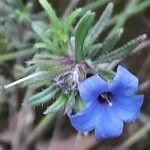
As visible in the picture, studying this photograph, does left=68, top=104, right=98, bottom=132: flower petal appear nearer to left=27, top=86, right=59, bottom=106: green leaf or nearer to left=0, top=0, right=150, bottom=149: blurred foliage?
left=0, top=0, right=150, bottom=149: blurred foliage

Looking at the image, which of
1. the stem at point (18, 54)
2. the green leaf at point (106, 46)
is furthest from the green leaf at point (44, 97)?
the stem at point (18, 54)

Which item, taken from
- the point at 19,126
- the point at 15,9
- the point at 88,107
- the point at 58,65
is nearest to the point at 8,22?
the point at 15,9

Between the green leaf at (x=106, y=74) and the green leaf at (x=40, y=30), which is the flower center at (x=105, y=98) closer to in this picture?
the green leaf at (x=106, y=74)

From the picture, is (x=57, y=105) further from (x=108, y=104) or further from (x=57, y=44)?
(x=57, y=44)

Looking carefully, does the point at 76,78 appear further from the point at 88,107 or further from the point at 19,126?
the point at 19,126

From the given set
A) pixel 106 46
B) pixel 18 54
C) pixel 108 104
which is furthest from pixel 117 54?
pixel 18 54

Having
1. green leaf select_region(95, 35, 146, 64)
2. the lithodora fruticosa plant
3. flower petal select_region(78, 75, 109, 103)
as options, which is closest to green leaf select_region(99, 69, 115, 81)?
the lithodora fruticosa plant
